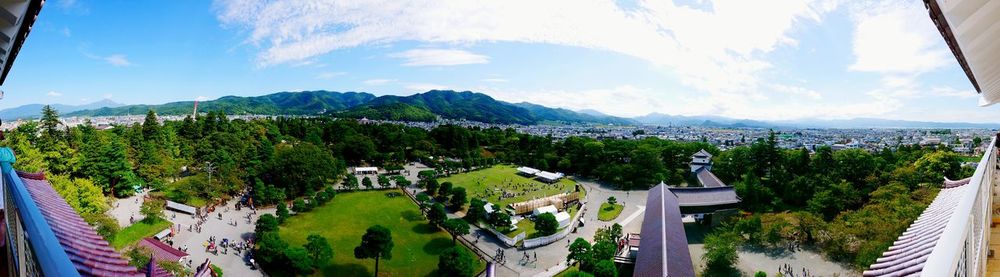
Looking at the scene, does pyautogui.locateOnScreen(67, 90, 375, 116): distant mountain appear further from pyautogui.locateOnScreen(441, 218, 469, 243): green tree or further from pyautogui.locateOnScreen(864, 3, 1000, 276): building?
pyautogui.locateOnScreen(864, 3, 1000, 276): building

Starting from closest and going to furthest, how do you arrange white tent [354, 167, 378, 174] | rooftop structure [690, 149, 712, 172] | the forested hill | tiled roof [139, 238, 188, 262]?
tiled roof [139, 238, 188, 262], rooftop structure [690, 149, 712, 172], white tent [354, 167, 378, 174], the forested hill

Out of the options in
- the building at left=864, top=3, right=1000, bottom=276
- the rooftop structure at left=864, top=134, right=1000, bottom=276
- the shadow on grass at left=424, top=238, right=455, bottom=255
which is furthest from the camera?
the shadow on grass at left=424, top=238, right=455, bottom=255

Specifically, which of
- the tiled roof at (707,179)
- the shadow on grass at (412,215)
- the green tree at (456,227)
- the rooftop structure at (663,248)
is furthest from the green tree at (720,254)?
the shadow on grass at (412,215)

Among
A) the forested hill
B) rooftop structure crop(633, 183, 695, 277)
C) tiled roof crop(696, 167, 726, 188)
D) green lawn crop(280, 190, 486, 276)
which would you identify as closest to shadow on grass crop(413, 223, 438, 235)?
green lawn crop(280, 190, 486, 276)

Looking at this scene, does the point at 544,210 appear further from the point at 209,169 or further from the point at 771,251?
the point at 209,169

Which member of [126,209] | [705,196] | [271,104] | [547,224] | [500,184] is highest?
[271,104]

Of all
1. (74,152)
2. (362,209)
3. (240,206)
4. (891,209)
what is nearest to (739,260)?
(891,209)

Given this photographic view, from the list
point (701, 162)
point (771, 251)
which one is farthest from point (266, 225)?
point (701, 162)
